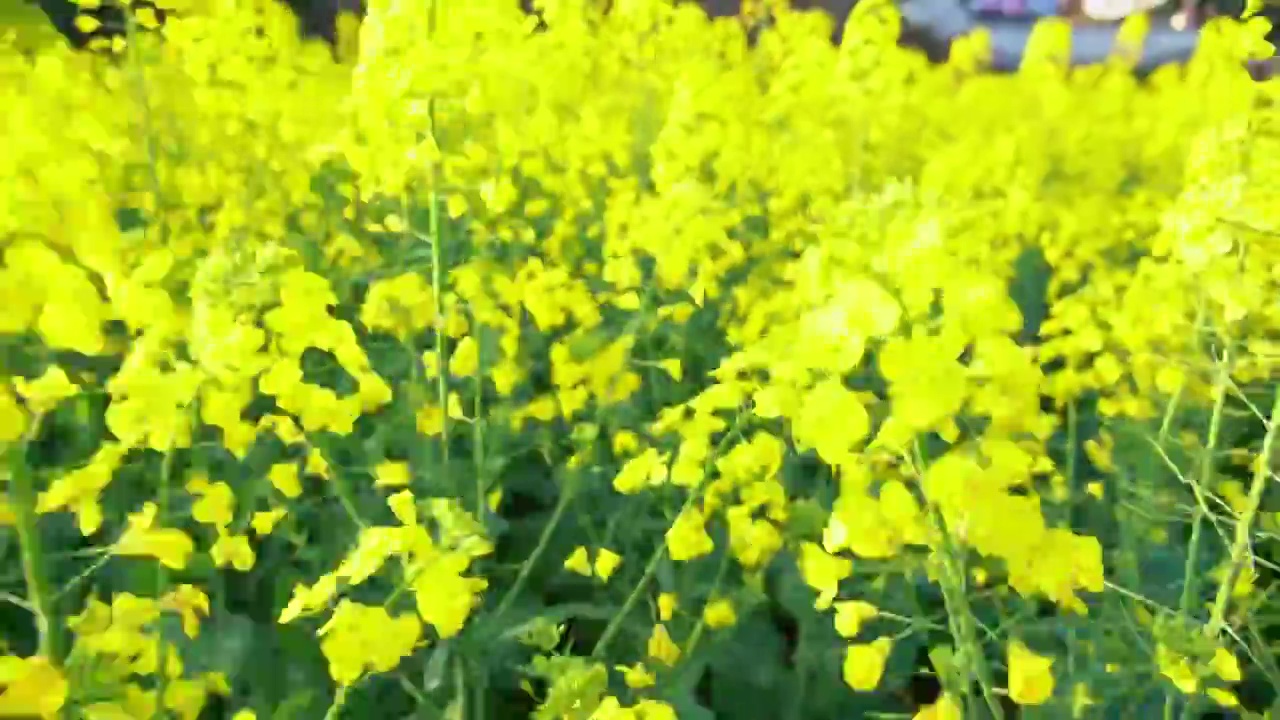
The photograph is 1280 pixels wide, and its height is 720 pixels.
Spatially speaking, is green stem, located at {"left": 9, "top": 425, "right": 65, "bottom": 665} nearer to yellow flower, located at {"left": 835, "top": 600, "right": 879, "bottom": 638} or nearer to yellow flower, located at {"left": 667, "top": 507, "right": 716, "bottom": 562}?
yellow flower, located at {"left": 835, "top": 600, "right": 879, "bottom": 638}

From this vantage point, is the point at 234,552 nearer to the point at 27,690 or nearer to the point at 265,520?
the point at 265,520

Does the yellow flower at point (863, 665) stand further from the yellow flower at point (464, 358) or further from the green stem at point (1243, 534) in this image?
the yellow flower at point (464, 358)

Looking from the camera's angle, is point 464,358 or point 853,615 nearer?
point 853,615

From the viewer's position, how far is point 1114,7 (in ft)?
27.8

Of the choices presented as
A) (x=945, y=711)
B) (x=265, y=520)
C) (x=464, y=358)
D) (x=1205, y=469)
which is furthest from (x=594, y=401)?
(x=945, y=711)

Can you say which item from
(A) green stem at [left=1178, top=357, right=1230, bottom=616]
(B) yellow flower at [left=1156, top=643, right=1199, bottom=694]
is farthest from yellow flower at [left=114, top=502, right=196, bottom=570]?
(A) green stem at [left=1178, top=357, right=1230, bottom=616]

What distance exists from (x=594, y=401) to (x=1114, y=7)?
7.37m

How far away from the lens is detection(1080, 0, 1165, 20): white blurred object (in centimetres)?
832

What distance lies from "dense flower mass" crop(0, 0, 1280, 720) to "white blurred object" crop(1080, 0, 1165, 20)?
190 inches

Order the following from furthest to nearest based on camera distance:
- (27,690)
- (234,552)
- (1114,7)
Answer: (1114,7), (234,552), (27,690)

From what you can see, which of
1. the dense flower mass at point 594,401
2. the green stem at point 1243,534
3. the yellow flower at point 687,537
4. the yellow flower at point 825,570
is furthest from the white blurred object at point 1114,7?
the yellow flower at point 825,570

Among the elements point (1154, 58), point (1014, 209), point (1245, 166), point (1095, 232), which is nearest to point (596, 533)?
point (1245, 166)

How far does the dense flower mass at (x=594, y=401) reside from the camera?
1.10m

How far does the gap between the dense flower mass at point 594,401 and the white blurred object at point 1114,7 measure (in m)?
4.83
